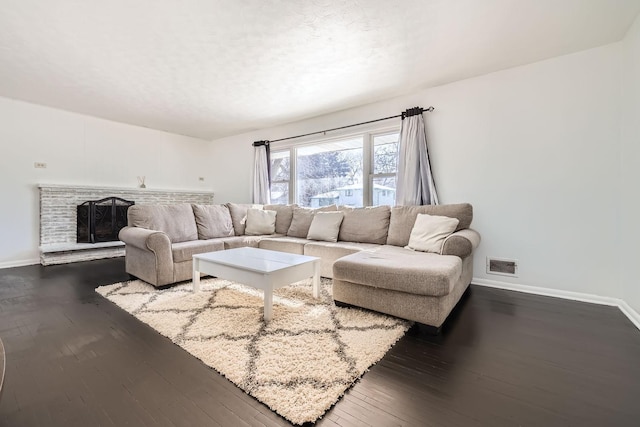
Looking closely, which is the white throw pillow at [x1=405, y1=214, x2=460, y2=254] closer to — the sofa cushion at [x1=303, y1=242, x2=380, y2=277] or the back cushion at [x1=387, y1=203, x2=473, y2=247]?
the back cushion at [x1=387, y1=203, x2=473, y2=247]

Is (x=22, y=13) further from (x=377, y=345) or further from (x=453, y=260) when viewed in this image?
(x=453, y=260)

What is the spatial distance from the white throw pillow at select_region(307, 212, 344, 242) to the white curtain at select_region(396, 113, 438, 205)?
86cm

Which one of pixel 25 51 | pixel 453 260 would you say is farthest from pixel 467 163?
pixel 25 51

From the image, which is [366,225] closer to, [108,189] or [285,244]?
[285,244]

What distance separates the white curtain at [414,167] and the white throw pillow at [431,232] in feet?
1.71

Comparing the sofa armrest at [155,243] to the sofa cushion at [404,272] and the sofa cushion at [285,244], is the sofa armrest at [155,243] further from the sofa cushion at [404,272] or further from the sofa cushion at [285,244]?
the sofa cushion at [404,272]

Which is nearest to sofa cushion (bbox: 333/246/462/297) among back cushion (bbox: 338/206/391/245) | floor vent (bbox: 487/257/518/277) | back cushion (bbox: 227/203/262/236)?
back cushion (bbox: 338/206/391/245)

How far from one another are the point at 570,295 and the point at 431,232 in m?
1.42

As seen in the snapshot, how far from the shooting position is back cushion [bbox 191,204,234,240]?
3.75 metres

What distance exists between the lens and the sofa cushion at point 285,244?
11.3 ft

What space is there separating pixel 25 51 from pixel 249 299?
3118mm

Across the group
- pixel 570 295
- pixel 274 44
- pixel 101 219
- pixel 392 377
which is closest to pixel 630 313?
pixel 570 295

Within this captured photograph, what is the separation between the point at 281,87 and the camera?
338 cm

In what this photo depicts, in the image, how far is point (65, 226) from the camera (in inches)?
169
